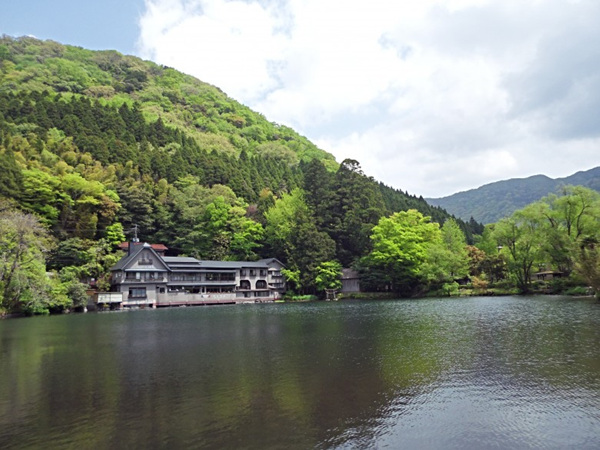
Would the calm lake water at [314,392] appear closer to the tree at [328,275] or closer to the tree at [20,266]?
the tree at [20,266]

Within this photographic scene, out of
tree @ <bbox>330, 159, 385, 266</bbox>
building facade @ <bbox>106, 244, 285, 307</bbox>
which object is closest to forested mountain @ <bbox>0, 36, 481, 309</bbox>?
tree @ <bbox>330, 159, 385, 266</bbox>

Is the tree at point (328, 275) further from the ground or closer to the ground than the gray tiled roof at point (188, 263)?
closer to the ground

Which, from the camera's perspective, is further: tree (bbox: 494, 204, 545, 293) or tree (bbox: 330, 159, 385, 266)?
tree (bbox: 330, 159, 385, 266)

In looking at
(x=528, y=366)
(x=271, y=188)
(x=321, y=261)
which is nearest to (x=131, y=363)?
(x=528, y=366)

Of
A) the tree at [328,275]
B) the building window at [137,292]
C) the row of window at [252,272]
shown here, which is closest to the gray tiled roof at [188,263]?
the row of window at [252,272]

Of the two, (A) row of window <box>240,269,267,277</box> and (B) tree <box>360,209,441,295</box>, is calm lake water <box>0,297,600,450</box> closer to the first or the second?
(B) tree <box>360,209,441,295</box>

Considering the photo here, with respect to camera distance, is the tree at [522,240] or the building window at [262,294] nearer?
the tree at [522,240]

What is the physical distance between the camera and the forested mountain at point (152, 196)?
45.9 meters

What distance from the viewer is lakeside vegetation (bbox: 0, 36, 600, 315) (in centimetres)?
3919

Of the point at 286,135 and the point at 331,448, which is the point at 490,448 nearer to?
the point at 331,448

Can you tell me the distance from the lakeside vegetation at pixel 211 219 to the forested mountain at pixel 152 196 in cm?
19

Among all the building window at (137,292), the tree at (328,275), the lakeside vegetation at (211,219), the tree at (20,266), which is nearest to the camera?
the tree at (20,266)

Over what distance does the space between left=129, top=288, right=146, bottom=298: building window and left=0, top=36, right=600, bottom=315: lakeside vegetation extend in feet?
12.0

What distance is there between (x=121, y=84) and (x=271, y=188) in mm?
74696
